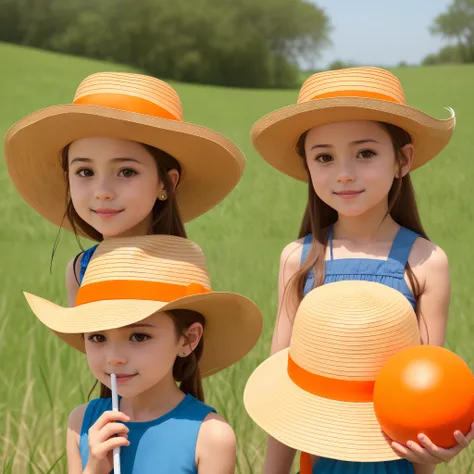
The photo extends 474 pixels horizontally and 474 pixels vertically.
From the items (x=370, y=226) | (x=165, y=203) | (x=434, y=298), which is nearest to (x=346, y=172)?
(x=370, y=226)

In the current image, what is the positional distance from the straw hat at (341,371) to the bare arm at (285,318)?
2.06ft

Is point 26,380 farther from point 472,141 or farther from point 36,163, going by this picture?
point 472,141

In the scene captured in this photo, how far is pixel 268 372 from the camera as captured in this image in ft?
8.32

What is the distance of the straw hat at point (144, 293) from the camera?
94.7 inches

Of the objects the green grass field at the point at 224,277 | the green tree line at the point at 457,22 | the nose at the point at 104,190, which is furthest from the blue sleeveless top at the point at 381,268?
the green tree line at the point at 457,22

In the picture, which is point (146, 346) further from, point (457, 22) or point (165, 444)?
point (457, 22)

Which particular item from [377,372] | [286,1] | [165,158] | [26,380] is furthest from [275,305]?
[286,1]

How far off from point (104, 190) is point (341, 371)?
0.99m

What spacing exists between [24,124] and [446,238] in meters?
5.96

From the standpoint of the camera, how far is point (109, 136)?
269 cm

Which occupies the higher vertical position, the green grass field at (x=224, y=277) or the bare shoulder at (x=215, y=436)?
the bare shoulder at (x=215, y=436)

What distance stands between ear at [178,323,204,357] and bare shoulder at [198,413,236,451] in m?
0.25

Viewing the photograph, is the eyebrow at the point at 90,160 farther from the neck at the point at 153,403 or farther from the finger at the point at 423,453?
the finger at the point at 423,453

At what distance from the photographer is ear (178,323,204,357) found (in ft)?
8.45
